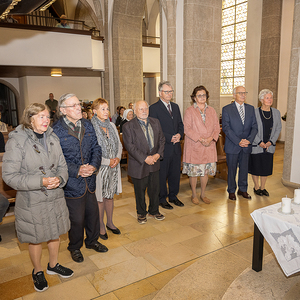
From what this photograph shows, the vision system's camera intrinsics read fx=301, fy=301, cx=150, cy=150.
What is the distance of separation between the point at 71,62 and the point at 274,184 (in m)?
7.15

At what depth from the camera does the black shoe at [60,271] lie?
266 cm

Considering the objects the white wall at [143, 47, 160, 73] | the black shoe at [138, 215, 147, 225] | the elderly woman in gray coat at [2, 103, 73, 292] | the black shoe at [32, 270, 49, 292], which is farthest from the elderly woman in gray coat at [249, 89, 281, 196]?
the white wall at [143, 47, 160, 73]

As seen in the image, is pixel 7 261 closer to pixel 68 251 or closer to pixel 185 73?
pixel 68 251

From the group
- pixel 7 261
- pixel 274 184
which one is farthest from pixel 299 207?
pixel 274 184

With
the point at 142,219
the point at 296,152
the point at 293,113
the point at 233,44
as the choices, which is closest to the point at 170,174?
the point at 142,219

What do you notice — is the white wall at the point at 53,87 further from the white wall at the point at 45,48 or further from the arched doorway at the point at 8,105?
the white wall at the point at 45,48

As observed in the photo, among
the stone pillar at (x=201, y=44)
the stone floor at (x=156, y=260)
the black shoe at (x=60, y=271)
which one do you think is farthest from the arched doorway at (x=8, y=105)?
the black shoe at (x=60, y=271)

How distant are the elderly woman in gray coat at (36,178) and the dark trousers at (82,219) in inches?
12.3

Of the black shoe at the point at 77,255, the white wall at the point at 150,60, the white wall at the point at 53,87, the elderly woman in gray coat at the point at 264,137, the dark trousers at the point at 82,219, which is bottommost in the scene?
the black shoe at the point at 77,255

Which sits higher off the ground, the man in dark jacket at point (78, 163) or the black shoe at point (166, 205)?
the man in dark jacket at point (78, 163)

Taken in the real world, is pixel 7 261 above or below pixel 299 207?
below

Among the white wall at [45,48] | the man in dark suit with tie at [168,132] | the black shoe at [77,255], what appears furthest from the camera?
the white wall at [45,48]

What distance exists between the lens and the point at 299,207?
92.7 inches

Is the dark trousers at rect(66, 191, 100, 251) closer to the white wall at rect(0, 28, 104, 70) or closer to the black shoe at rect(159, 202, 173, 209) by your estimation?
the black shoe at rect(159, 202, 173, 209)
